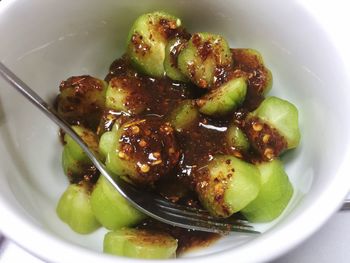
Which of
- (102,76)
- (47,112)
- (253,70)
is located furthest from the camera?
(102,76)

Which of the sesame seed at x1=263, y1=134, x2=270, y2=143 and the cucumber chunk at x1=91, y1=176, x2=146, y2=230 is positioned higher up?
the sesame seed at x1=263, y1=134, x2=270, y2=143

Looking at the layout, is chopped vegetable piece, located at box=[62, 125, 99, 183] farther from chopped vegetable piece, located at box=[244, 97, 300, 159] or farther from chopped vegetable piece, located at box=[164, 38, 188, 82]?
chopped vegetable piece, located at box=[244, 97, 300, 159]

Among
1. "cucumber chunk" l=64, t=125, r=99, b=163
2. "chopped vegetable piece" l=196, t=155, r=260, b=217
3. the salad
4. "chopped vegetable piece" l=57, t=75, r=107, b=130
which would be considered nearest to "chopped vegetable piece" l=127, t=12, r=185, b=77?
the salad

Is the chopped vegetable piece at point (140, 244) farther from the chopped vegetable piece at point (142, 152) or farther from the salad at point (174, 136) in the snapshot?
the chopped vegetable piece at point (142, 152)

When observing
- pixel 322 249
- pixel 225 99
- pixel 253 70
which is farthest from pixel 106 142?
pixel 322 249

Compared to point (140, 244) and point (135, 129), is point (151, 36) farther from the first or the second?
point (140, 244)

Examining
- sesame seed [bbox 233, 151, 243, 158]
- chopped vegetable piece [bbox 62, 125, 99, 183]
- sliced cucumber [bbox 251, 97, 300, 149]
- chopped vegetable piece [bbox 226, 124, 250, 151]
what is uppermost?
sliced cucumber [bbox 251, 97, 300, 149]

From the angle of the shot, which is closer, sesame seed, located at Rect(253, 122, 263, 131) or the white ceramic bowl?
the white ceramic bowl
